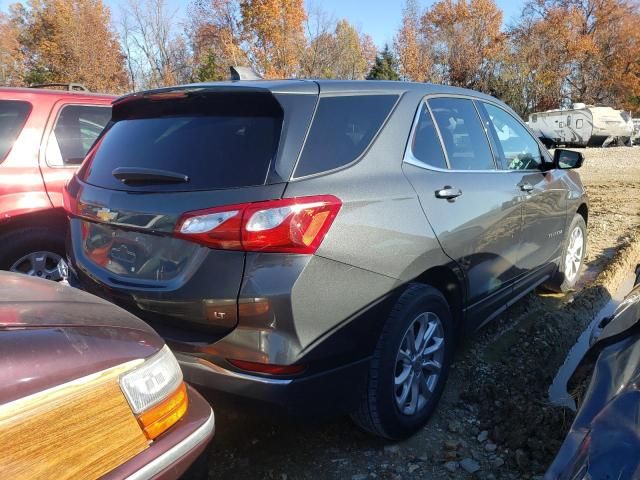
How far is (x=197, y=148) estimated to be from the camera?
2.45 m

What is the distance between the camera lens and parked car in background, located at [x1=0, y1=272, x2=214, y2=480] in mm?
1248

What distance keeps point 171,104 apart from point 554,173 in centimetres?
332

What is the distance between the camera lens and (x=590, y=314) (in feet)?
14.8

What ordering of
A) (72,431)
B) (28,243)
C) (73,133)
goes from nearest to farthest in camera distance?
(72,431) → (28,243) → (73,133)

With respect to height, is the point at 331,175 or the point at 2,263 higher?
the point at 331,175

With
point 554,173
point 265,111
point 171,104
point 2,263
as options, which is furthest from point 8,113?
Answer: point 554,173

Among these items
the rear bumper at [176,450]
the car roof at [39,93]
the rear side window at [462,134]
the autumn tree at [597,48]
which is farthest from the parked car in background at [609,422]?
the autumn tree at [597,48]

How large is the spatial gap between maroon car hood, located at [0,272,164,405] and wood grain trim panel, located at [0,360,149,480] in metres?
Answer: 0.03

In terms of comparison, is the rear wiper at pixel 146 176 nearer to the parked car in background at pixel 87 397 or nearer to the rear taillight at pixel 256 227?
the rear taillight at pixel 256 227

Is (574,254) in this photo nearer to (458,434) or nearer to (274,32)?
(458,434)

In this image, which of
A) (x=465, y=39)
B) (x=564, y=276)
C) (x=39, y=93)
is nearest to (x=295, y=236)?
(x=39, y=93)

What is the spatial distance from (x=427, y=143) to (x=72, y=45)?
3356cm

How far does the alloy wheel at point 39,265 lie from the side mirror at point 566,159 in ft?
13.8

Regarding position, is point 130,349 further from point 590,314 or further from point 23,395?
point 590,314
